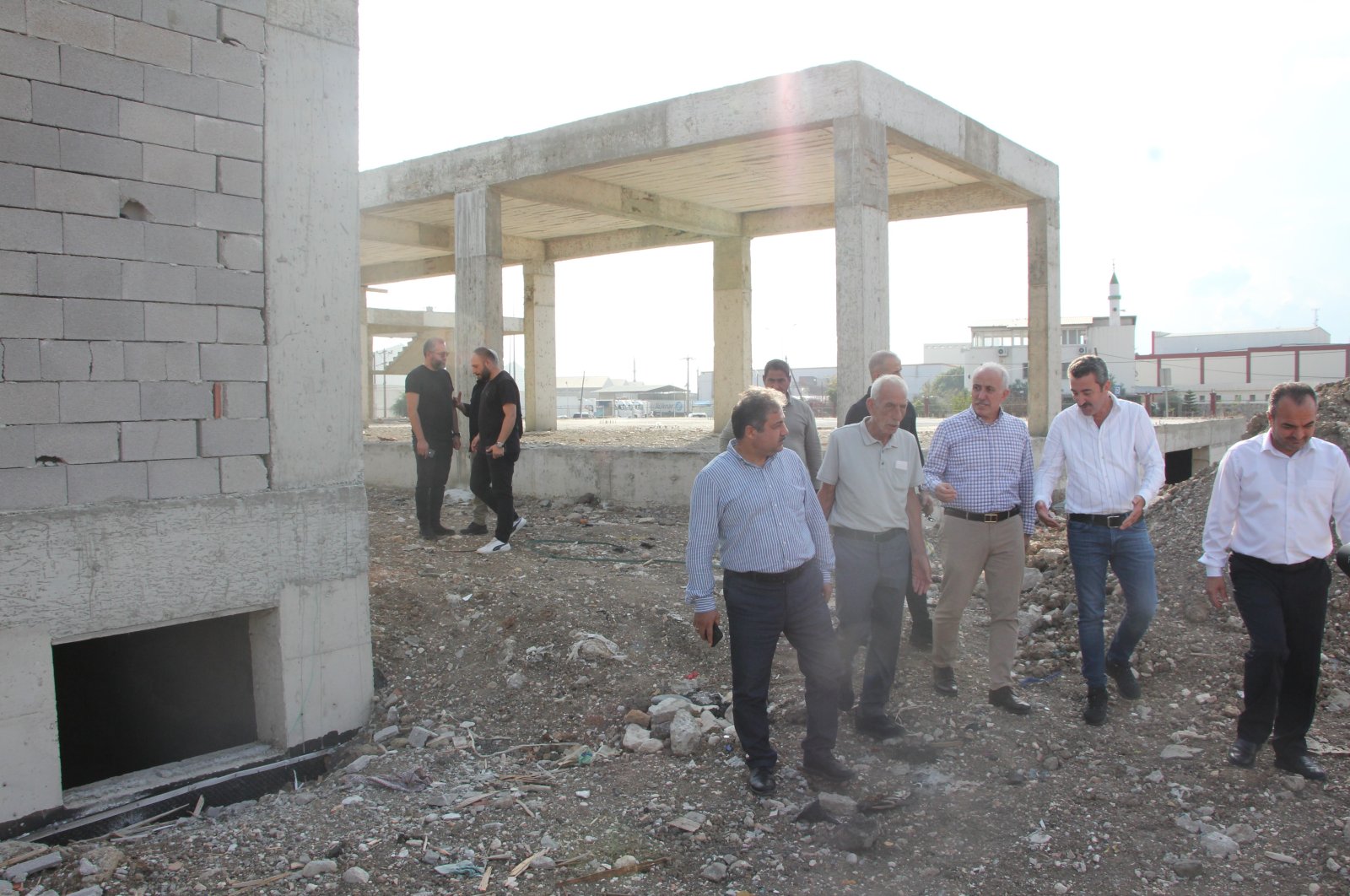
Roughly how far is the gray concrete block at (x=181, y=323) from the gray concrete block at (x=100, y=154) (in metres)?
0.63

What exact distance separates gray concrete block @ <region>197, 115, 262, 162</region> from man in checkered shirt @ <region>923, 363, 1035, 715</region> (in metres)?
3.81

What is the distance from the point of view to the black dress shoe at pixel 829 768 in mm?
4355

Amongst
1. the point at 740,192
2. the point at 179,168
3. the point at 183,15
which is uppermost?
the point at 740,192

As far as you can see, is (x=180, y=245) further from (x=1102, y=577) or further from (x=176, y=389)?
(x=1102, y=577)

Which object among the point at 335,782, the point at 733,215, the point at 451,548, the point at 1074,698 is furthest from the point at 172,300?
the point at 733,215

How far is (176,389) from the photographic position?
4.76 metres

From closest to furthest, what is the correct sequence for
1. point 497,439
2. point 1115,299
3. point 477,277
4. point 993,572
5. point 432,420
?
point 993,572 → point 497,439 → point 432,420 → point 477,277 → point 1115,299

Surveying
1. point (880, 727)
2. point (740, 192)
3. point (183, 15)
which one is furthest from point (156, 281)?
point (740, 192)

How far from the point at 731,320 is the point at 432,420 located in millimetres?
9368

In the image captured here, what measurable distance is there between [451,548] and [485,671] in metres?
2.71

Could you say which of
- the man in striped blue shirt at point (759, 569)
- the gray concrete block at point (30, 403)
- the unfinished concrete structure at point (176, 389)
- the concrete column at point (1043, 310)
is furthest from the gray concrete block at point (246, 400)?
the concrete column at point (1043, 310)

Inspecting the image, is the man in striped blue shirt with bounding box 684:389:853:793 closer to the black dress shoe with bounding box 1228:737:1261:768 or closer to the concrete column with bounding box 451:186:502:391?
the black dress shoe with bounding box 1228:737:1261:768

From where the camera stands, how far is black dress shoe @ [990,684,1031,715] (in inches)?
198

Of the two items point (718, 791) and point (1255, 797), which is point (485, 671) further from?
point (1255, 797)
